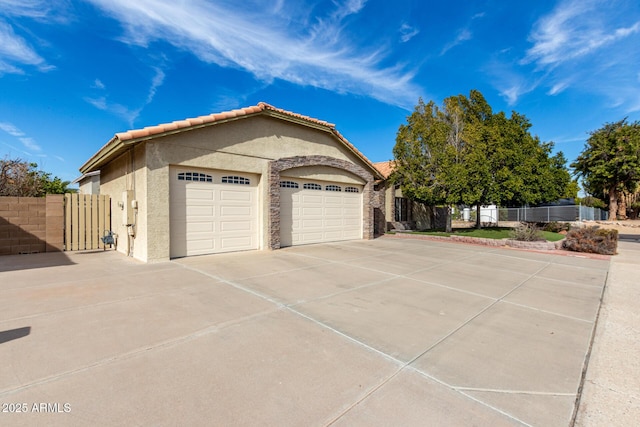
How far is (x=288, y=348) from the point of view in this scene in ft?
11.1

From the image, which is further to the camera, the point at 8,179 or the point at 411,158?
the point at 411,158

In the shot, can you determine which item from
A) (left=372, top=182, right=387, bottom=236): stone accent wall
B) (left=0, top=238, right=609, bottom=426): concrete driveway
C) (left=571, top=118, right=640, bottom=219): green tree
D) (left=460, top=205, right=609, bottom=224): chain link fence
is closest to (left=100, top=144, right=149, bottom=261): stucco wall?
(left=0, top=238, right=609, bottom=426): concrete driveway

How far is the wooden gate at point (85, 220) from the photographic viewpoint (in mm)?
10233

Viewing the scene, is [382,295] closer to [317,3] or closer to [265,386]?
[265,386]

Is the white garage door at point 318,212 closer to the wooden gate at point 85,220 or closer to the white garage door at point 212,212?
the white garage door at point 212,212

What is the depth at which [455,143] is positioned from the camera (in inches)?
658

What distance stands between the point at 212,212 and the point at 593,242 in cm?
1466

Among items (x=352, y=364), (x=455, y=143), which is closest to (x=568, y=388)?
(x=352, y=364)

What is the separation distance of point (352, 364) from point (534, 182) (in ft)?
60.2

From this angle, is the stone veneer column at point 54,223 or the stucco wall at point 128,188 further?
the stone veneer column at point 54,223

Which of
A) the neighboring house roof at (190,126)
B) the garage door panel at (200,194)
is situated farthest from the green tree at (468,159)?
the garage door panel at (200,194)

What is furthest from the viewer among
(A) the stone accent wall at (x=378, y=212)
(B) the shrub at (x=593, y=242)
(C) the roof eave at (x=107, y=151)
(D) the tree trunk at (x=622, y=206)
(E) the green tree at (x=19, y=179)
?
(D) the tree trunk at (x=622, y=206)

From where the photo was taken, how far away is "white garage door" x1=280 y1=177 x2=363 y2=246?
1169 cm

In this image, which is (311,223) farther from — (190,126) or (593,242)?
(593,242)
